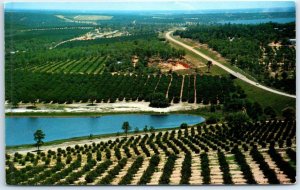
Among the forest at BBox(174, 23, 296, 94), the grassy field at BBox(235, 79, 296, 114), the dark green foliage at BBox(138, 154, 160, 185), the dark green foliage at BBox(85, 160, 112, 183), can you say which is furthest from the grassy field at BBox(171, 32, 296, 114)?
the dark green foliage at BBox(85, 160, 112, 183)

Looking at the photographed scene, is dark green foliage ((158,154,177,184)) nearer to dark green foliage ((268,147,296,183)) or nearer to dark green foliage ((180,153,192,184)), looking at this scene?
dark green foliage ((180,153,192,184))

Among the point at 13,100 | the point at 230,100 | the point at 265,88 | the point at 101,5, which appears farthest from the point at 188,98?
the point at 13,100

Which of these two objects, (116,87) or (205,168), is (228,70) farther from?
(116,87)

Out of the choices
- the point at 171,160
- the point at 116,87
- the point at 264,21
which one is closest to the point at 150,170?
the point at 171,160

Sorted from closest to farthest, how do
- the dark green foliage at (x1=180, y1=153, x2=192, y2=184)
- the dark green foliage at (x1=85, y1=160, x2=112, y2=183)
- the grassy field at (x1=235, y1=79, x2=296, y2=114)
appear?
the dark green foliage at (x1=180, y1=153, x2=192, y2=184)
the dark green foliage at (x1=85, y1=160, x2=112, y2=183)
the grassy field at (x1=235, y1=79, x2=296, y2=114)

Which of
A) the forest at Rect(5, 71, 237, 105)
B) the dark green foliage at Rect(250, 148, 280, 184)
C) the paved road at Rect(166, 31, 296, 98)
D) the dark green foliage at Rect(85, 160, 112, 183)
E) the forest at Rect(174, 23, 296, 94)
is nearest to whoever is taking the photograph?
the dark green foliage at Rect(250, 148, 280, 184)

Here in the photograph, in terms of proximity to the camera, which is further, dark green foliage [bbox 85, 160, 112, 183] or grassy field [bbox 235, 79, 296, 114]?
grassy field [bbox 235, 79, 296, 114]

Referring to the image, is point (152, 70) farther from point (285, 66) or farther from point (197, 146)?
point (285, 66)
